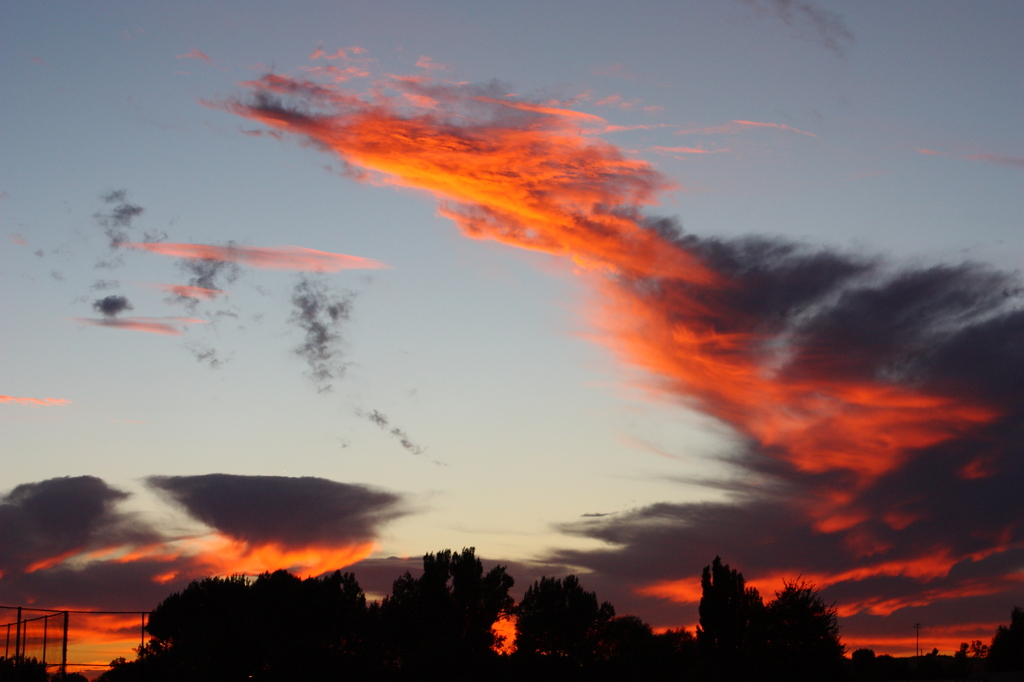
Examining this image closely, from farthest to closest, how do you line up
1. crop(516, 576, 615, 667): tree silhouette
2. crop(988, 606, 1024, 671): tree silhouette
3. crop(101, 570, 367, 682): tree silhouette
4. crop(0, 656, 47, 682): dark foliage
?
crop(988, 606, 1024, 671): tree silhouette < crop(516, 576, 615, 667): tree silhouette < crop(101, 570, 367, 682): tree silhouette < crop(0, 656, 47, 682): dark foliage

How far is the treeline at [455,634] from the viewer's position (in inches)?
2549

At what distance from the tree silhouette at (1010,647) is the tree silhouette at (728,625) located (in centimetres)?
5109

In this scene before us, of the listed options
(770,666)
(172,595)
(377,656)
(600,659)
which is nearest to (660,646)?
(600,659)

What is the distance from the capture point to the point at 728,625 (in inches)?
2884

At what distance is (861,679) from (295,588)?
51.9 meters

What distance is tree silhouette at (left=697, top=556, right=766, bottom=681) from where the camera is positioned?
233 feet

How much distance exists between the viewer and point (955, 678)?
91.8 m

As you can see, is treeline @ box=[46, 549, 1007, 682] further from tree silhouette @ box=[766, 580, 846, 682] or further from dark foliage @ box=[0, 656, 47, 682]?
dark foliage @ box=[0, 656, 47, 682]

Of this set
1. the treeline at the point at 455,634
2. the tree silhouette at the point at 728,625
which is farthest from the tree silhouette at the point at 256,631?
the tree silhouette at the point at 728,625

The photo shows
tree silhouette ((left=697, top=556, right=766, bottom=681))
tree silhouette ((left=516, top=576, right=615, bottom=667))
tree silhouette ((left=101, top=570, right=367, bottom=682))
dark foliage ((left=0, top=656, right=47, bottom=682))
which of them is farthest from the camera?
tree silhouette ((left=516, top=576, right=615, bottom=667))

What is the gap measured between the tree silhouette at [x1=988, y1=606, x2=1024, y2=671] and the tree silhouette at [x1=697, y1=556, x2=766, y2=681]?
51.1 m

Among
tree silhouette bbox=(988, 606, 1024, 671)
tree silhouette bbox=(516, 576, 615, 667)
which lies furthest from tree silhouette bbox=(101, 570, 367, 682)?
tree silhouette bbox=(988, 606, 1024, 671)

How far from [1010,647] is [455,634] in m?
72.2

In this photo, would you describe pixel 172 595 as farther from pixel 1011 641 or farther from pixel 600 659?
pixel 1011 641
